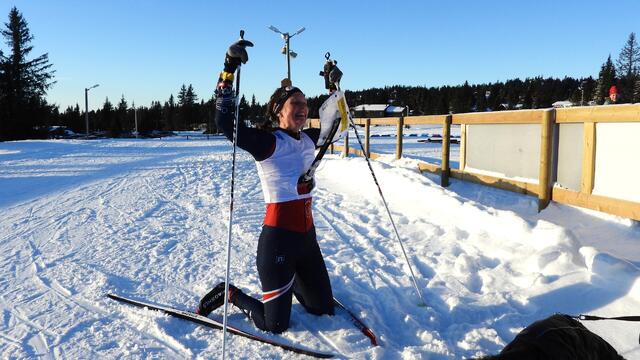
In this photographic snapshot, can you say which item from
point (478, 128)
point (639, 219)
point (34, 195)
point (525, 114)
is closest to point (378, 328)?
point (639, 219)

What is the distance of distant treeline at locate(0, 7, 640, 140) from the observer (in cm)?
4988

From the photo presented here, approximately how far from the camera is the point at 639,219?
190 inches

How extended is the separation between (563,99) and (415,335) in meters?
119

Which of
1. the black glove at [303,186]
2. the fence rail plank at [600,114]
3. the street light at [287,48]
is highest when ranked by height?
the street light at [287,48]

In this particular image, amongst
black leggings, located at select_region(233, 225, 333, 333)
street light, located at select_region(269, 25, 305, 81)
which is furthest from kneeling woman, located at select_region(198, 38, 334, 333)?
street light, located at select_region(269, 25, 305, 81)

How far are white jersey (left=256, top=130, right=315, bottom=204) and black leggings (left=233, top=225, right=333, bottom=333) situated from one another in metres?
0.27

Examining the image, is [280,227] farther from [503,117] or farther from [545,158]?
[503,117]

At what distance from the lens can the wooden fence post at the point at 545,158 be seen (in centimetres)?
622

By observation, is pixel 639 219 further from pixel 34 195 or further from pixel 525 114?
pixel 34 195

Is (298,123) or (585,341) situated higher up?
(298,123)

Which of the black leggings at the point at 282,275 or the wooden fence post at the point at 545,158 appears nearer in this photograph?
the black leggings at the point at 282,275

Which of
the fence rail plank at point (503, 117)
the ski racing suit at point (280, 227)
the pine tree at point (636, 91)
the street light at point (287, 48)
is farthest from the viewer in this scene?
the pine tree at point (636, 91)

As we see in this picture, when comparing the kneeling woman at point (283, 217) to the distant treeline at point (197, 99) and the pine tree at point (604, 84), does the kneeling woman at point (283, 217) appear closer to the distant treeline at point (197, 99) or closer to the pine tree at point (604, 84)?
the distant treeline at point (197, 99)

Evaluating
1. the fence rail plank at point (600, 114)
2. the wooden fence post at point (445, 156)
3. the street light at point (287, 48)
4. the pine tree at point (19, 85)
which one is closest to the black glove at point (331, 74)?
the fence rail plank at point (600, 114)
